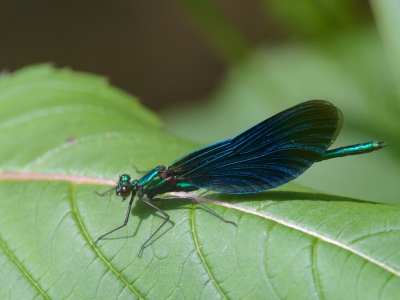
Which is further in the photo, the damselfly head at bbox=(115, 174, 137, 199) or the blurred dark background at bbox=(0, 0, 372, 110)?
the blurred dark background at bbox=(0, 0, 372, 110)

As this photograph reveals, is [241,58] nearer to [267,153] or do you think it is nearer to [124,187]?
[267,153]

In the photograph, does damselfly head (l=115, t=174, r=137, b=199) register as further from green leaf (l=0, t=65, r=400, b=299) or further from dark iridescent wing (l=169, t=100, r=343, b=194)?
dark iridescent wing (l=169, t=100, r=343, b=194)

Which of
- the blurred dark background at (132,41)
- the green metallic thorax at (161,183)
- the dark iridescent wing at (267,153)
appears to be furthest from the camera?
the blurred dark background at (132,41)

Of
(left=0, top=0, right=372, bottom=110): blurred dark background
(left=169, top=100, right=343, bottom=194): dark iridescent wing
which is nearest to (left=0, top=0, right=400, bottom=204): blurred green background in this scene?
(left=0, top=0, right=372, bottom=110): blurred dark background

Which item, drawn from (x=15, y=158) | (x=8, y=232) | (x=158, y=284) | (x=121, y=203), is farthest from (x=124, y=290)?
(x=15, y=158)

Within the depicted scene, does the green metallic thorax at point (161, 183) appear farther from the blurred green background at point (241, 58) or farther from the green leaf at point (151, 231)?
the blurred green background at point (241, 58)

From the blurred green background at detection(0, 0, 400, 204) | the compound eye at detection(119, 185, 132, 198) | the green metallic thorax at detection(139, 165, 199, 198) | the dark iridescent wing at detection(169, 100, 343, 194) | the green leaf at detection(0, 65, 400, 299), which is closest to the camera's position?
the green leaf at detection(0, 65, 400, 299)

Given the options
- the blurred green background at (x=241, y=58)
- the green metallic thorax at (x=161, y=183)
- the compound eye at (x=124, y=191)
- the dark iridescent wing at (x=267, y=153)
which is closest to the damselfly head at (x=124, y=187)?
the compound eye at (x=124, y=191)
